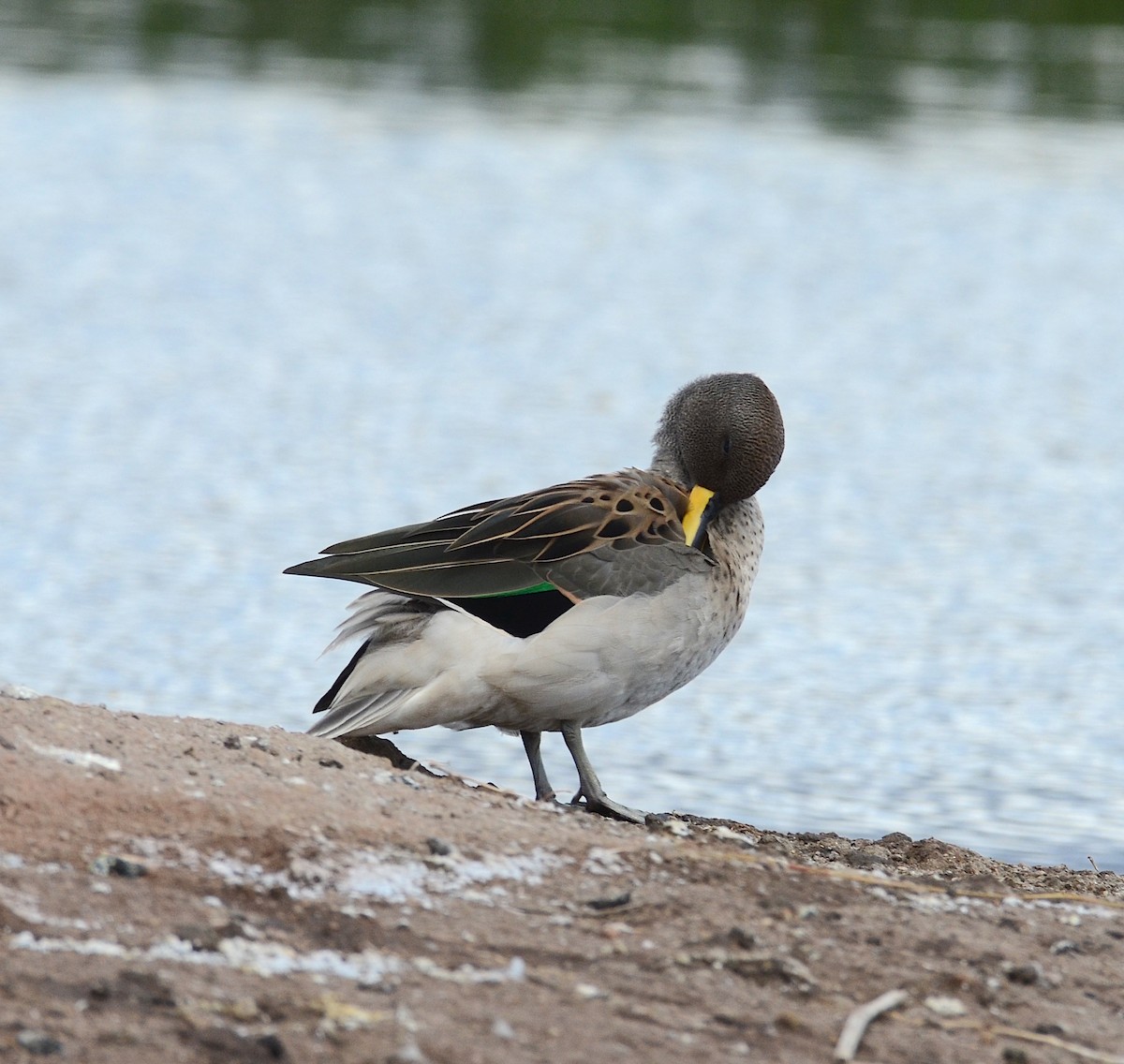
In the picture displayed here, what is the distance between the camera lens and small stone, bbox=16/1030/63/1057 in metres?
3.55

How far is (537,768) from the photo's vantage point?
6316mm

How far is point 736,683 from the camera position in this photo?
9102mm

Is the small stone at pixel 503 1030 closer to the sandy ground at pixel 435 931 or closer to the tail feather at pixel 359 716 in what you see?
the sandy ground at pixel 435 931

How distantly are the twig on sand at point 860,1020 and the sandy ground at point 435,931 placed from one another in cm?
2

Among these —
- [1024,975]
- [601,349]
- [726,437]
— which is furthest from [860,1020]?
[601,349]

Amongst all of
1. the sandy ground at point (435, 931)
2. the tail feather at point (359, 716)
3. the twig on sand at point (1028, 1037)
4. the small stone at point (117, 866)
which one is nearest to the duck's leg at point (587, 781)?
the tail feather at point (359, 716)

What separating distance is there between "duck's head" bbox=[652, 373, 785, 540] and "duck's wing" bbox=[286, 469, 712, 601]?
14.7 inches

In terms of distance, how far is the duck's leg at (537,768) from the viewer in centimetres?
620

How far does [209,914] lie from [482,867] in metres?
0.74

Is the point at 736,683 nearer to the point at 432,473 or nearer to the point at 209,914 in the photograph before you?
the point at 432,473

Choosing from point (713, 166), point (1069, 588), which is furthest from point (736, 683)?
point (713, 166)

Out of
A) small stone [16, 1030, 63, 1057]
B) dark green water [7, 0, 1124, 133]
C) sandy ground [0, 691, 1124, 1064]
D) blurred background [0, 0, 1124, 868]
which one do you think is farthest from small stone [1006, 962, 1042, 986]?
dark green water [7, 0, 1124, 133]

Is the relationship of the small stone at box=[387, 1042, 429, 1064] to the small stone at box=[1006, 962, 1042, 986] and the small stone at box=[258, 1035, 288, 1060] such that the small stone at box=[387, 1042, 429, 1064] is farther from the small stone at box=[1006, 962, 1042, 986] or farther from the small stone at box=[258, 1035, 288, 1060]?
the small stone at box=[1006, 962, 1042, 986]

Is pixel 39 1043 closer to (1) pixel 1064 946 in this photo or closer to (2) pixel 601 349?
(1) pixel 1064 946
